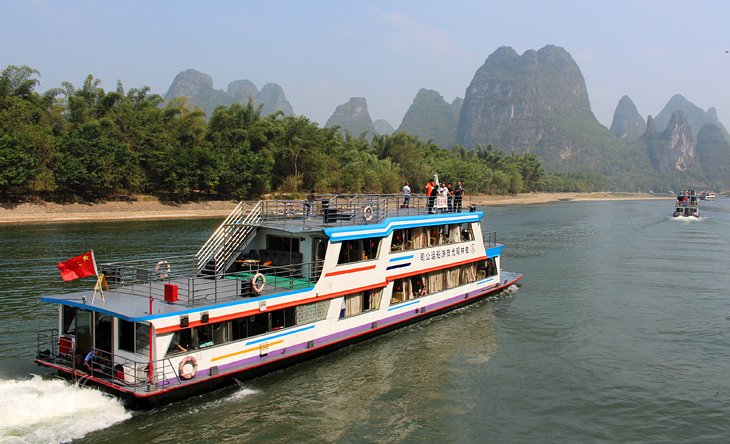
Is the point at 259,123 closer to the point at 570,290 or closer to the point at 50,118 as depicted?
the point at 50,118

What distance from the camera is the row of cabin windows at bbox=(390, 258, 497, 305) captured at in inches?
880

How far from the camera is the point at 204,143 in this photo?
8388cm

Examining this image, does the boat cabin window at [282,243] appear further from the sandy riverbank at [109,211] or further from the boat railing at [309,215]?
the sandy riverbank at [109,211]

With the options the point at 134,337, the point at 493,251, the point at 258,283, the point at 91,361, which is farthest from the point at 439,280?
the point at 91,361

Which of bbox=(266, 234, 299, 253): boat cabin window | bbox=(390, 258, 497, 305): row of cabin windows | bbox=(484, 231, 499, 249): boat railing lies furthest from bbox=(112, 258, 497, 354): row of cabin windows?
bbox=(484, 231, 499, 249): boat railing

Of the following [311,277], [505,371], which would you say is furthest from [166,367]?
[505,371]

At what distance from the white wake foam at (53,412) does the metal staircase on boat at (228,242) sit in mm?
5952

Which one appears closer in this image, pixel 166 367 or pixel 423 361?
pixel 166 367

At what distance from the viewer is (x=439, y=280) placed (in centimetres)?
2452

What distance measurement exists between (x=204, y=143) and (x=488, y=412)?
75017mm

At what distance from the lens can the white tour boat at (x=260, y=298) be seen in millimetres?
14719

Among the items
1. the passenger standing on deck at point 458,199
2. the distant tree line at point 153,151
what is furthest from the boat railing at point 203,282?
the distant tree line at point 153,151

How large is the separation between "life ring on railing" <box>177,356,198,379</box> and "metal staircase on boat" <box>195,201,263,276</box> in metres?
4.94

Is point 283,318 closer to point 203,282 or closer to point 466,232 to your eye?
point 203,282
